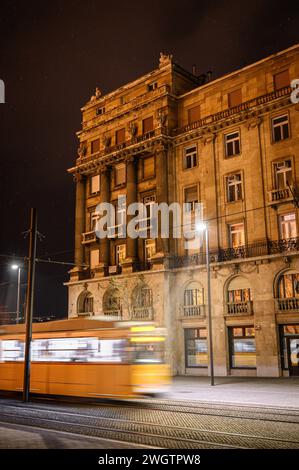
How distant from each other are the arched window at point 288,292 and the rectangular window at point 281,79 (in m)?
14.1

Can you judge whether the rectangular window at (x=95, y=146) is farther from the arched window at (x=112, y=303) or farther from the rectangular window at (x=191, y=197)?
the arched window at (x=112, y=303)

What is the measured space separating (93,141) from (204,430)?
4032 cm

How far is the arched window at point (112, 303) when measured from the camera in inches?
1695

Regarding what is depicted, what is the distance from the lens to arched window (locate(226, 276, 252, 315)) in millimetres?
36197

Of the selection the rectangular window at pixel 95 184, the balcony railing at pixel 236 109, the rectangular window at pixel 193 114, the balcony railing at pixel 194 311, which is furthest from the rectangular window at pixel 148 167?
the balcony railing at pixel 194 311

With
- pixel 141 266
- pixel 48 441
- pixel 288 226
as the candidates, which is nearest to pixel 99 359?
pixel 48 441

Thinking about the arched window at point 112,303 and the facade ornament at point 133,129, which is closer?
the arched window at point 112,303

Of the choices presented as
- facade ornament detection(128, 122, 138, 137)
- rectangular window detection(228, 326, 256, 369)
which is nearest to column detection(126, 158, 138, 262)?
facade ornament detection(128, 122, 138, 137)

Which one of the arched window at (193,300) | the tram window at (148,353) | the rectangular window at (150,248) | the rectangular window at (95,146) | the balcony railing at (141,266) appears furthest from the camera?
the rectangular window at (95,146)

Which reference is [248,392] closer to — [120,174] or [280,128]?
[280,128]

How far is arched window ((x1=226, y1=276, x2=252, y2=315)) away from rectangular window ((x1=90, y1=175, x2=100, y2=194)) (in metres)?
17.6

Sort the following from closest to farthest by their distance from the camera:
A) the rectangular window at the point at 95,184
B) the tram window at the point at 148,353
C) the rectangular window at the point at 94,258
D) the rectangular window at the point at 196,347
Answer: the tram window at the point at 148,353 < the rectangular window at the point at 196,347 < the rectangular window at the point at 94,258 < the rectangular window at the point at 95,184

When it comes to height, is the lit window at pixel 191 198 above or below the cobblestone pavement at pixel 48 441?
above

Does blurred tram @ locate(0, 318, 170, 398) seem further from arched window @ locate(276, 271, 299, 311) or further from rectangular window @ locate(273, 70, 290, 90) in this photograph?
rectangular window @ locate(273, 70, 290, 90)
